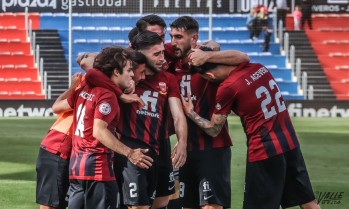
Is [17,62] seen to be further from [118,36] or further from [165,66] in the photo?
[165,66]

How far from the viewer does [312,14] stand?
36188mm

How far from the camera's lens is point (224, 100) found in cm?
869

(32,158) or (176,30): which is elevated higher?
(176,30)

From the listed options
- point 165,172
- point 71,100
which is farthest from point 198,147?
point 71,100

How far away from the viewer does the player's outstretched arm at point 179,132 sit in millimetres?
8633

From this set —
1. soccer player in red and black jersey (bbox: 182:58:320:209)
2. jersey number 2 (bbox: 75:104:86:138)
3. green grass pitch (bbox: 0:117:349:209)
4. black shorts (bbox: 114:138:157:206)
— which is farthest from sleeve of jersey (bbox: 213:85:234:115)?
green grass pitch (bbox: 0:117:349:209)

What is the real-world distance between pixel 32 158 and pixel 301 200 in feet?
28.7

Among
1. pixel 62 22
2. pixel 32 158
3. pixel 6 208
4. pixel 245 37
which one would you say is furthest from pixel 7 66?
pixel 6 208

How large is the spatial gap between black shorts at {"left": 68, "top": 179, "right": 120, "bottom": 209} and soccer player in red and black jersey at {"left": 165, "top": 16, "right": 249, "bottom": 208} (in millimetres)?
1466

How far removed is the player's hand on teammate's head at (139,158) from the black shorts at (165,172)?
2.63ft

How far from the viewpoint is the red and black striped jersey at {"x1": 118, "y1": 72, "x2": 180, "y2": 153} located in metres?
8.51

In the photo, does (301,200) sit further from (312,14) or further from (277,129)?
(312,14)

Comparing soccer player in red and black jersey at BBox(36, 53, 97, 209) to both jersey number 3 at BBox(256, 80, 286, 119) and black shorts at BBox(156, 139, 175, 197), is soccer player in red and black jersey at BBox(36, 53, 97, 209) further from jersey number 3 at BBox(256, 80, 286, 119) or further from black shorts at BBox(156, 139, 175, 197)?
jersey number 3 at BBox(256, 80, 286, 119)

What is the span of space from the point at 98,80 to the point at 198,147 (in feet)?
5.55
